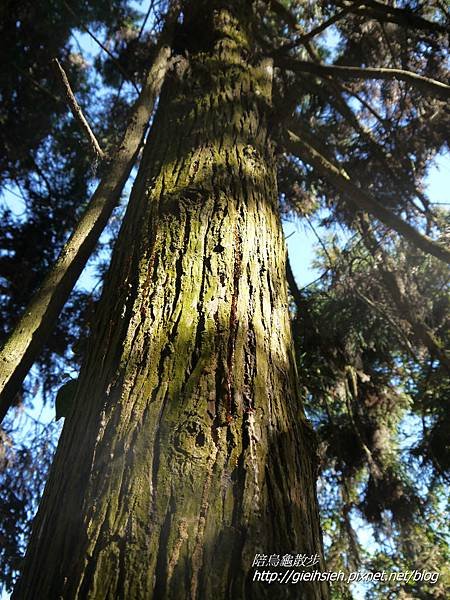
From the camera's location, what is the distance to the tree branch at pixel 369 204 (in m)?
3.06

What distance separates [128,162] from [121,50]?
138 inches

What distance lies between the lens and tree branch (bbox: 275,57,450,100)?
3039 millimetres

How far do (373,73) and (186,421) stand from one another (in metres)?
2.94

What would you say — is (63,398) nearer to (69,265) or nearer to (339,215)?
(69,265)

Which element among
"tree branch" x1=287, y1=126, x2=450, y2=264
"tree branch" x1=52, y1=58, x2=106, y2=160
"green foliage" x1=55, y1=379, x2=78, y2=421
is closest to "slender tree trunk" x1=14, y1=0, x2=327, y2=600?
"green foliage" x1=55, y1=379, x2=78, y2=421

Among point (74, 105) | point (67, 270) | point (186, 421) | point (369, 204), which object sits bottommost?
point (186, 421)

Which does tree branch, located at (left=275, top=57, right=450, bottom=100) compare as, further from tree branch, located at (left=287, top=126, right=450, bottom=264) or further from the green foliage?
the green foliage

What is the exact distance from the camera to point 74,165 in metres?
5.81

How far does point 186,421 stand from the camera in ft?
3.53

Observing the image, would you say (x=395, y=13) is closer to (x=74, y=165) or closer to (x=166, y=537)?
(x=166, y=537)

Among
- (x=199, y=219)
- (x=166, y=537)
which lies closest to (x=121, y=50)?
(x=199, y=219)

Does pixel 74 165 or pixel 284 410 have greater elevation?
pixel 74 165

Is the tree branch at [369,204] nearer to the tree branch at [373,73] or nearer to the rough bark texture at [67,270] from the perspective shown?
the tree branch at [373,73]

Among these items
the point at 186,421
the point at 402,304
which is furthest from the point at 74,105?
the point at 402,304
